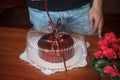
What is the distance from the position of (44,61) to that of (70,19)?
32cm

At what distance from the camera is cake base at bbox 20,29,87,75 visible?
1.03 meters

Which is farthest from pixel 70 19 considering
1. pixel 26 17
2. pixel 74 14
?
pixel 26 17

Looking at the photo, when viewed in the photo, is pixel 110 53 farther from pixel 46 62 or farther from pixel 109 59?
pixel 46 62

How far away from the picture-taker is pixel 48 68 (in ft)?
3.37

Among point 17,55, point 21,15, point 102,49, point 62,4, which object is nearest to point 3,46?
point 17,55

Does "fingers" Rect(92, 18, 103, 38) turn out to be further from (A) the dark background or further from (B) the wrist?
(A) the dark background

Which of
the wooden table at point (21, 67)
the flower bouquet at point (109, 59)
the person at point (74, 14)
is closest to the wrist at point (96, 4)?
the person at point (74, 14)

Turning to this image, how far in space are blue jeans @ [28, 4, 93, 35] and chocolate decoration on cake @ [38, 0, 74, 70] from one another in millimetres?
183

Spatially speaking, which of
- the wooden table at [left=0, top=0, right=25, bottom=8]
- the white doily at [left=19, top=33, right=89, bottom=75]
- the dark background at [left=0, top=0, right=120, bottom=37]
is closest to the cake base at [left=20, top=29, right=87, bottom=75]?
the white doily at [left=19, top=33, right=89, bottom=75]

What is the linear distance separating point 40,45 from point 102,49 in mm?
288

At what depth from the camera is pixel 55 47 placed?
101 centimetres

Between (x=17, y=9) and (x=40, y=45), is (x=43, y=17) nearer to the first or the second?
(x=40, y=45)

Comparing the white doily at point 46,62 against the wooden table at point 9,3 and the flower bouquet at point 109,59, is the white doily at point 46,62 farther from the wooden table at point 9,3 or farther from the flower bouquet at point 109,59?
the wooden table at point 9,3

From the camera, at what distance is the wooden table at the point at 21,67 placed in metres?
0.99
